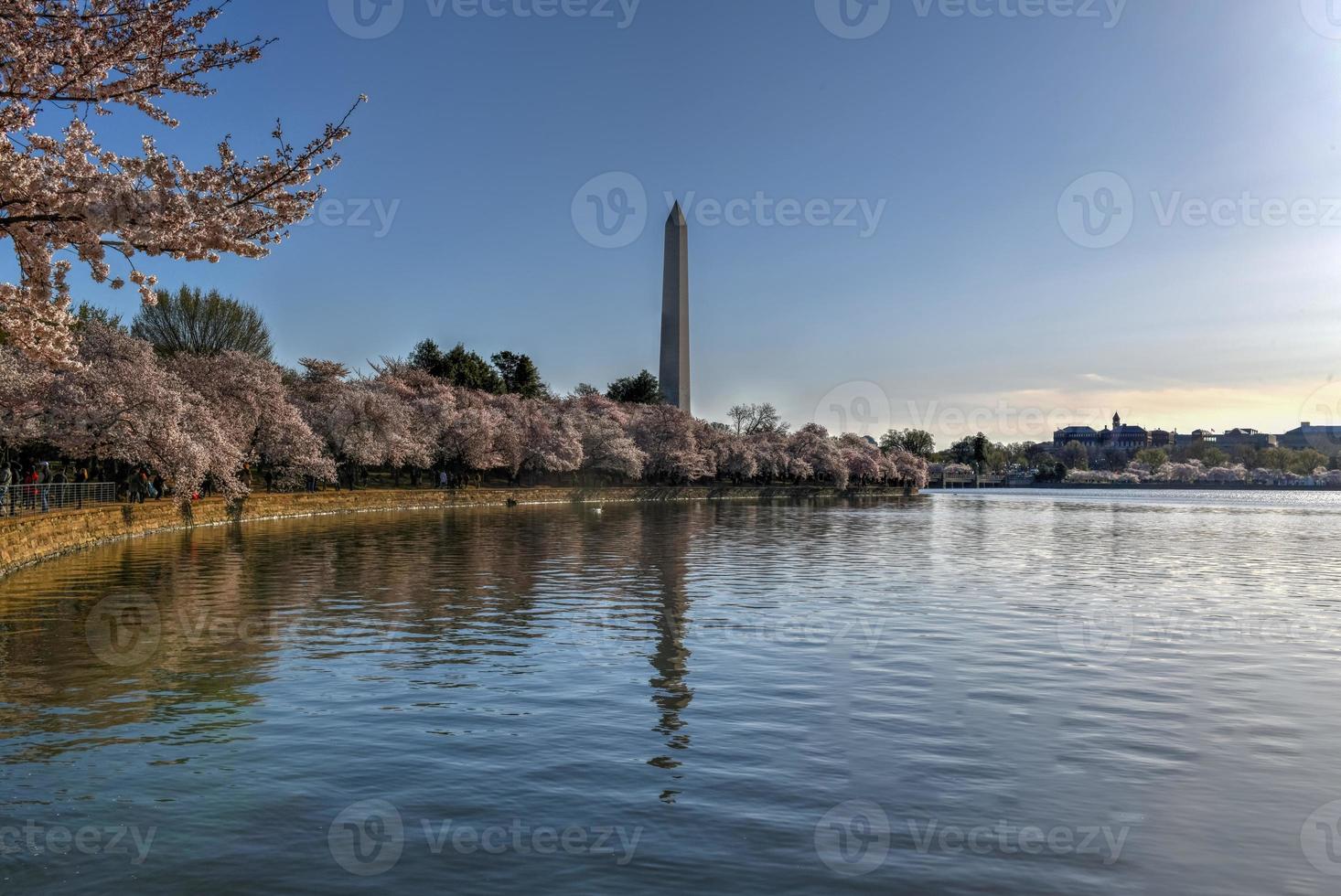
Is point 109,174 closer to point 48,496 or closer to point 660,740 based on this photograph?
point 660,740

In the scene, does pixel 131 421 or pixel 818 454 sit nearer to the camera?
pixel 131 421

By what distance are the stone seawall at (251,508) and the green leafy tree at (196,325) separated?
2067 centimetres

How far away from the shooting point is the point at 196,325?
8556 centimetres

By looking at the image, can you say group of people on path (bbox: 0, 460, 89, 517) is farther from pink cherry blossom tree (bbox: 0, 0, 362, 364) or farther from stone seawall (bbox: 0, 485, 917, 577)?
pink cherry blossom tree (bbox: 0, 0, 362, 364)

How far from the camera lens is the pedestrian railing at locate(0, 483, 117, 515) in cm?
3519

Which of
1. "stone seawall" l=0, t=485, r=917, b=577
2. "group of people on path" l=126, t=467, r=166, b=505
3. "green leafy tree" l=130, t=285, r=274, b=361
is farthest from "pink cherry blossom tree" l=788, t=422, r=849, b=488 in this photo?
"group of people on path" l=126, t=467, r=166, b=505

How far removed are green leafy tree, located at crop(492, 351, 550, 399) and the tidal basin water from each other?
102231 mm

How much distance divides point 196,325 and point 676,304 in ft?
148

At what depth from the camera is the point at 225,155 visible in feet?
41.8

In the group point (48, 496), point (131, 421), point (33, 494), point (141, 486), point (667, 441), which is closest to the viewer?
point (33, 494)

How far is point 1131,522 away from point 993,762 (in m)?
67.2

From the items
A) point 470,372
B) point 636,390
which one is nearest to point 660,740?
point 470,372

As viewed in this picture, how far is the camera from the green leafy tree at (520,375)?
129 meters

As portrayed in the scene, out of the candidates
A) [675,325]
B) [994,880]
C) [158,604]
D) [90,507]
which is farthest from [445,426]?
[994,880]
